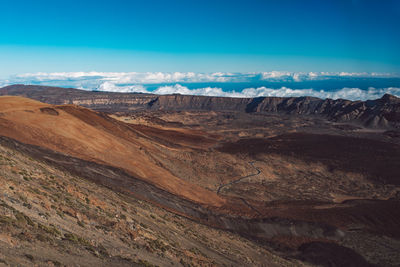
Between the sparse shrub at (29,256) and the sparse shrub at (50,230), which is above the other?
the sparse shrub at (29,256)

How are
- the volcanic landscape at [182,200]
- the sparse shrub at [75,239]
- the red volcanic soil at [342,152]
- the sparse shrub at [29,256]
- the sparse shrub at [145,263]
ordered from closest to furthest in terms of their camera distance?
the sparse shrub at [29,256], the sparse shrub at [75,239], the sparse shrub at [145,263], the volcanic landscape at [182,200], the red volcanic soil at [342,152]

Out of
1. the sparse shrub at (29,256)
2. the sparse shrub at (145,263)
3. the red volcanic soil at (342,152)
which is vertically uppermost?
the sparse shrub at (29,256)

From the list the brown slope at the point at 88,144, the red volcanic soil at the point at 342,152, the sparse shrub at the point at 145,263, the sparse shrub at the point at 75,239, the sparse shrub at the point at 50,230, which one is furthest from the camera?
the red volcanic soil at the point at 342,152

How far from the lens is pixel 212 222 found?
27.8m

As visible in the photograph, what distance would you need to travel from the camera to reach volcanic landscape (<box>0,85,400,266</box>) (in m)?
12.7

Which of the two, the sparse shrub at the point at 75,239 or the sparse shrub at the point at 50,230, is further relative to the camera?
the sparse shrub at the point at 75,239

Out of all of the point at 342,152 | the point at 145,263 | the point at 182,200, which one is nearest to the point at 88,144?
the point at 182,200

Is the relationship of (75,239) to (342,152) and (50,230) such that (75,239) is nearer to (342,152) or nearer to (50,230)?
(50,230)

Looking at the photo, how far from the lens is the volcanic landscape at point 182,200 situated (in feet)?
41.6

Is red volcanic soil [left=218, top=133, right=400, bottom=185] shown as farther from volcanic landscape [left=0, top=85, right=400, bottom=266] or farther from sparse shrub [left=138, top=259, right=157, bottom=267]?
sparse shrub [left=138, top=259, right=157, bottom=267]

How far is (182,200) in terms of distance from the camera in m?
30.7

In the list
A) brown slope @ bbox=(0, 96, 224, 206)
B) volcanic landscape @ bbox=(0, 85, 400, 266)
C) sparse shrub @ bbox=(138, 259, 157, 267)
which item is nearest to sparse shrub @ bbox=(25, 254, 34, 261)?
volcanic landscape @ bbox=(0, 85, 400, 266)

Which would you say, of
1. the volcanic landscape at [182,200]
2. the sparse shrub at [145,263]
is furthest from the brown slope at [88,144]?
the sparse shrub at [145,263]

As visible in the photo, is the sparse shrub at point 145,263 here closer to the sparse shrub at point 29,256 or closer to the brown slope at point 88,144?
the sparse shrub at point 29,256
